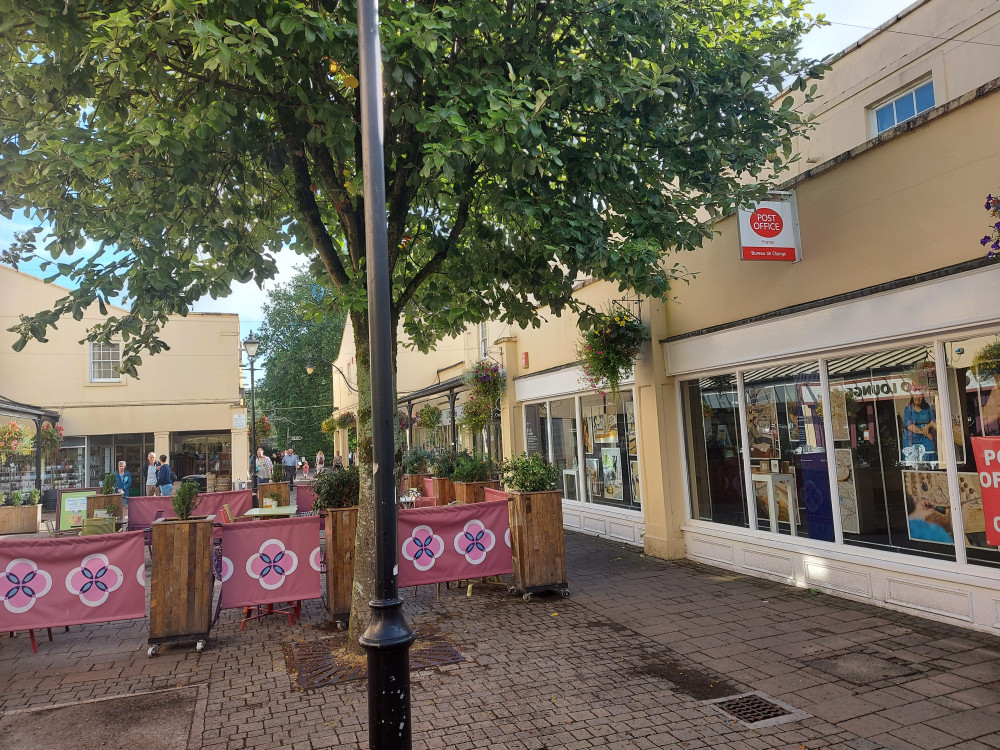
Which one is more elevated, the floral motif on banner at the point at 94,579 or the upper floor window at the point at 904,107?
the upper floor window at the point at 904,107

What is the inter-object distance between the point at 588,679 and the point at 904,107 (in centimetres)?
996

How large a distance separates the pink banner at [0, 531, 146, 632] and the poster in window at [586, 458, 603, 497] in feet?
26.4

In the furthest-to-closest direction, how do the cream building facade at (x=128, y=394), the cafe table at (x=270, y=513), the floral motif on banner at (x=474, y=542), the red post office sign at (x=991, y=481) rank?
the cream building facade at (x=128, y=394) → the cafe table at (x=270, y=513) → the floral motif on banner at (x=474, y=542) → the red post office sign at (x=991, y=481)

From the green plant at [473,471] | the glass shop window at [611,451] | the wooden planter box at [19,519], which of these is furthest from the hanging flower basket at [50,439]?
the glass shop window at [611,451]

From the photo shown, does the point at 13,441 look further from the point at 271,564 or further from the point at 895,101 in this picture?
the point at 895,101

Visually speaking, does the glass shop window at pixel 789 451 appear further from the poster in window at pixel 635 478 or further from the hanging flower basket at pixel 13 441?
the hanging flower basket at pixel 13 441

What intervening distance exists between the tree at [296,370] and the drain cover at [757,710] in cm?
4070

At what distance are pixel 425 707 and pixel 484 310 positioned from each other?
4.98 meters

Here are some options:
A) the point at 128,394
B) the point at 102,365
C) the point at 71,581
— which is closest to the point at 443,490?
the point at 71,581

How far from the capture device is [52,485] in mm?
23656

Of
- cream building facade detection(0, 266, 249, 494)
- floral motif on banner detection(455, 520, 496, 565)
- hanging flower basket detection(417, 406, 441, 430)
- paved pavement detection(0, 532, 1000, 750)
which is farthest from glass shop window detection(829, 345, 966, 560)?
cream building facade detection(0, 266, 249, 494)

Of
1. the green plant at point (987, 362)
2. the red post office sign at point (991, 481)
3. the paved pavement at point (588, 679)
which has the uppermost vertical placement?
the green plant at point (987, 362)

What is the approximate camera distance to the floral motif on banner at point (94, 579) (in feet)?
21.0

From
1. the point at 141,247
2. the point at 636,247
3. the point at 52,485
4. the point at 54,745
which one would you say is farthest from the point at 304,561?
the point at 52,485
